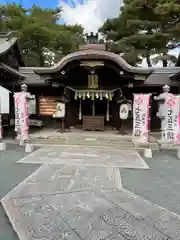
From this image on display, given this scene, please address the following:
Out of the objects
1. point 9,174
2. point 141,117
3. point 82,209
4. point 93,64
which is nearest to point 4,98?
point 9,174

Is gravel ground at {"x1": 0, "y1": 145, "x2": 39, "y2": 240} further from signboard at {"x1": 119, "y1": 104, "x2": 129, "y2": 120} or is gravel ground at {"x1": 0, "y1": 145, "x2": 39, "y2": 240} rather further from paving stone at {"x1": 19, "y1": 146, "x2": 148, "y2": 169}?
signboard at {"x1": 119, "y1": 104, "x2": 129, "y2": 120}

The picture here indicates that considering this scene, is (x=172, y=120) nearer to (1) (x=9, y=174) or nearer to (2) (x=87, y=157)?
(2) (x=87, y=157)

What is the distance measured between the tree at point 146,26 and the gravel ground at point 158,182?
13.4m

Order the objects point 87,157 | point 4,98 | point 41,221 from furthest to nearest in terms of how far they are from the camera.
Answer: point 4,98
point 87,157
point 41,221

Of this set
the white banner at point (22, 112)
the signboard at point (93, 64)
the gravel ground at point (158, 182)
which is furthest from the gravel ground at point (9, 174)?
the signboard at point (93, 64)

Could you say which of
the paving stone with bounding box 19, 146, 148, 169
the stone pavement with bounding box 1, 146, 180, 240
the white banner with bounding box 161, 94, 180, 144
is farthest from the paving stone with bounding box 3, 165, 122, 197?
the white banner with bounding box 161, 94, 180, 144

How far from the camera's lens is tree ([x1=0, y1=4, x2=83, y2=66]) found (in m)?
19.7

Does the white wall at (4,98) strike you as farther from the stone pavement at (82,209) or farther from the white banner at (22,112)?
the stone pavement at (82,209)

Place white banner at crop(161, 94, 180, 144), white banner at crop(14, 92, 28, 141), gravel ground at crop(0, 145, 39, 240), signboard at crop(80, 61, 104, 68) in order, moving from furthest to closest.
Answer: signboard at crop(80, 61, 104, 68)
white banner at crop(14, 92, 28, 141)
white banner at crop(161, 94, 180, 144)
gravel ground at crop(0, 145, 39, 240)

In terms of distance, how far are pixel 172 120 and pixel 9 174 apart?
5923mm

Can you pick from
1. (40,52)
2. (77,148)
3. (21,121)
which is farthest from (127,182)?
(40,52)

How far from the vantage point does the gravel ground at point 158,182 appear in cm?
422

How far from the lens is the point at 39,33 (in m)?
19.6

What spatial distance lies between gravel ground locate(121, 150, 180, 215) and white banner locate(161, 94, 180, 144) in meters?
1.47
